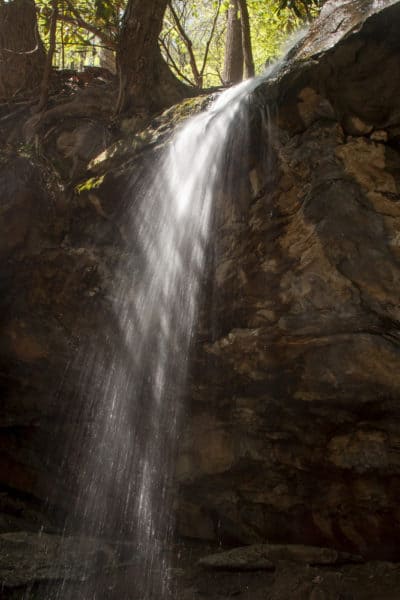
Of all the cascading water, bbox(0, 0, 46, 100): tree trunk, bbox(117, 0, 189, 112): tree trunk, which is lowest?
the cascading water

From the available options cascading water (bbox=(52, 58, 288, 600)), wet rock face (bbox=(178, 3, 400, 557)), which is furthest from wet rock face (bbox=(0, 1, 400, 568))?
cascading water (bbox=(52, 58, 288, 600))

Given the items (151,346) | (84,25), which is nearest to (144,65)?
(84,25)

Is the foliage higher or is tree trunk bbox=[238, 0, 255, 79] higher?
the foliage

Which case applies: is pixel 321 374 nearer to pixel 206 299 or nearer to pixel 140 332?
pixel 206 299

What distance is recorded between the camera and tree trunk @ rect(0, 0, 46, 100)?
7020 millimetres

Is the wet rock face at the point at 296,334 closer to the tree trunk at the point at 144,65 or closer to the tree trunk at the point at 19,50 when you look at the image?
the tree trunk at the point at 144,65

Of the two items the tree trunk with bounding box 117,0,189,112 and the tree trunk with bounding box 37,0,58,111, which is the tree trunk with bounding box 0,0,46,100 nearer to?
the tree trunk with bounding box 37,0,58,111

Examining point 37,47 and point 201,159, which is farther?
point 37,47

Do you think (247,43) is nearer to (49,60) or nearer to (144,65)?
(144,65)

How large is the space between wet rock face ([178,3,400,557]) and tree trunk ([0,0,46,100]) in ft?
16.6

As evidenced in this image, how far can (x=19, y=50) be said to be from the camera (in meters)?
7.11

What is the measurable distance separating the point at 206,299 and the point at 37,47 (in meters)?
5.25

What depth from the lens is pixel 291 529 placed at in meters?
3.72

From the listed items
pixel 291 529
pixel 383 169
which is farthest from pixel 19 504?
pixel 383 169
